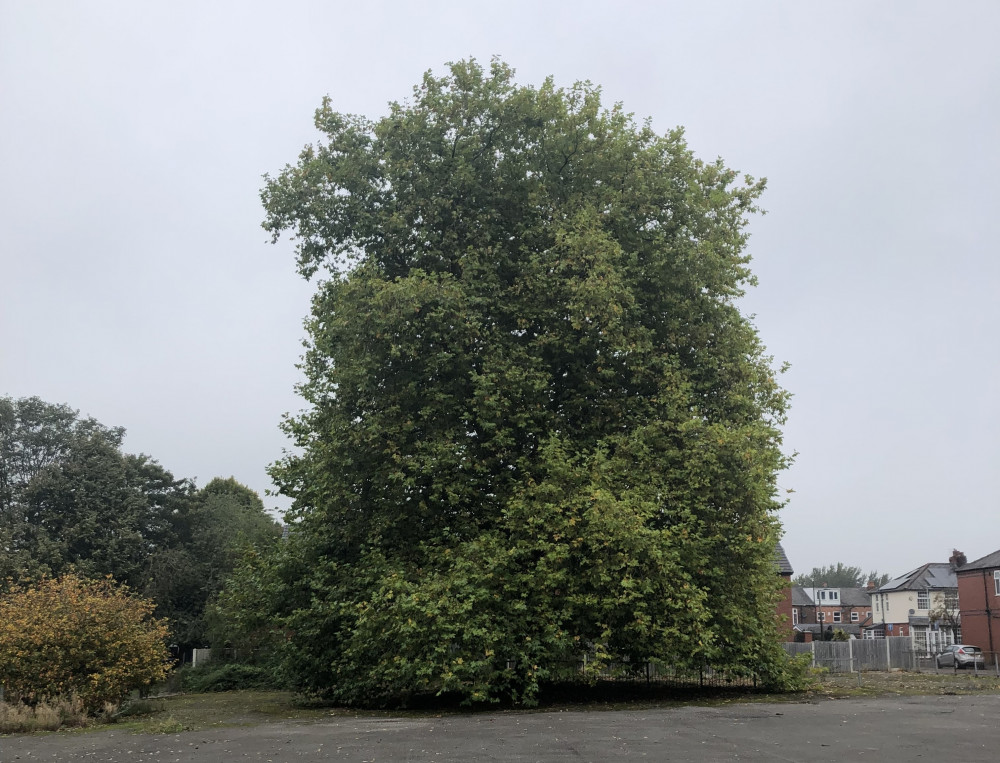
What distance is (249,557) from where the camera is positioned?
76.9 ft

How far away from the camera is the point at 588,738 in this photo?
13.4 meters

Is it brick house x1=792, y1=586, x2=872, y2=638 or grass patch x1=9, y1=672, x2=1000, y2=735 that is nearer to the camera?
→ grass patch x1=9, y1=672, x2=1000, y2=735

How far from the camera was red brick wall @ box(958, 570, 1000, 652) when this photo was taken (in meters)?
Answer: 50.3

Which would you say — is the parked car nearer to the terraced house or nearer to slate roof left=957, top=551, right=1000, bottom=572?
slate roof left=957, top=551, right=1000, bottom=572

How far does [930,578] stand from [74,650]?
7908cm

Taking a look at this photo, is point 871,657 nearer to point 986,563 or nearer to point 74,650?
point 986,563

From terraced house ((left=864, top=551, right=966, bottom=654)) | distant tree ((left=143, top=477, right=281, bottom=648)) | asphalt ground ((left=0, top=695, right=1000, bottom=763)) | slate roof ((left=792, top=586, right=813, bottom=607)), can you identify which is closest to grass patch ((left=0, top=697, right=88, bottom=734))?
asphalt ground ((left=0, top=695, right=1000, bottom=763))

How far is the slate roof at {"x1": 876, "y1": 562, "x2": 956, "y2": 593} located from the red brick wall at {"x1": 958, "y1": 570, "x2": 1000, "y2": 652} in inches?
1060

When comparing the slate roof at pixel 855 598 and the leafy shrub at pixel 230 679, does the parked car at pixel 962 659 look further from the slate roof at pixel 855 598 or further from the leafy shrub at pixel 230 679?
the slate roof at pixel 855 598

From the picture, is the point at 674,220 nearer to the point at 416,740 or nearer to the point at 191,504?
the point at 416,740

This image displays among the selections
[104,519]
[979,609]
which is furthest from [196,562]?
[979,609]

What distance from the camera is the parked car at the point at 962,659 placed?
43250mm

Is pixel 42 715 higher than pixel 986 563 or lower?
lower

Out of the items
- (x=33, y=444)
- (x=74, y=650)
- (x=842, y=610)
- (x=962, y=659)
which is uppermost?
(x=33, y=444)
